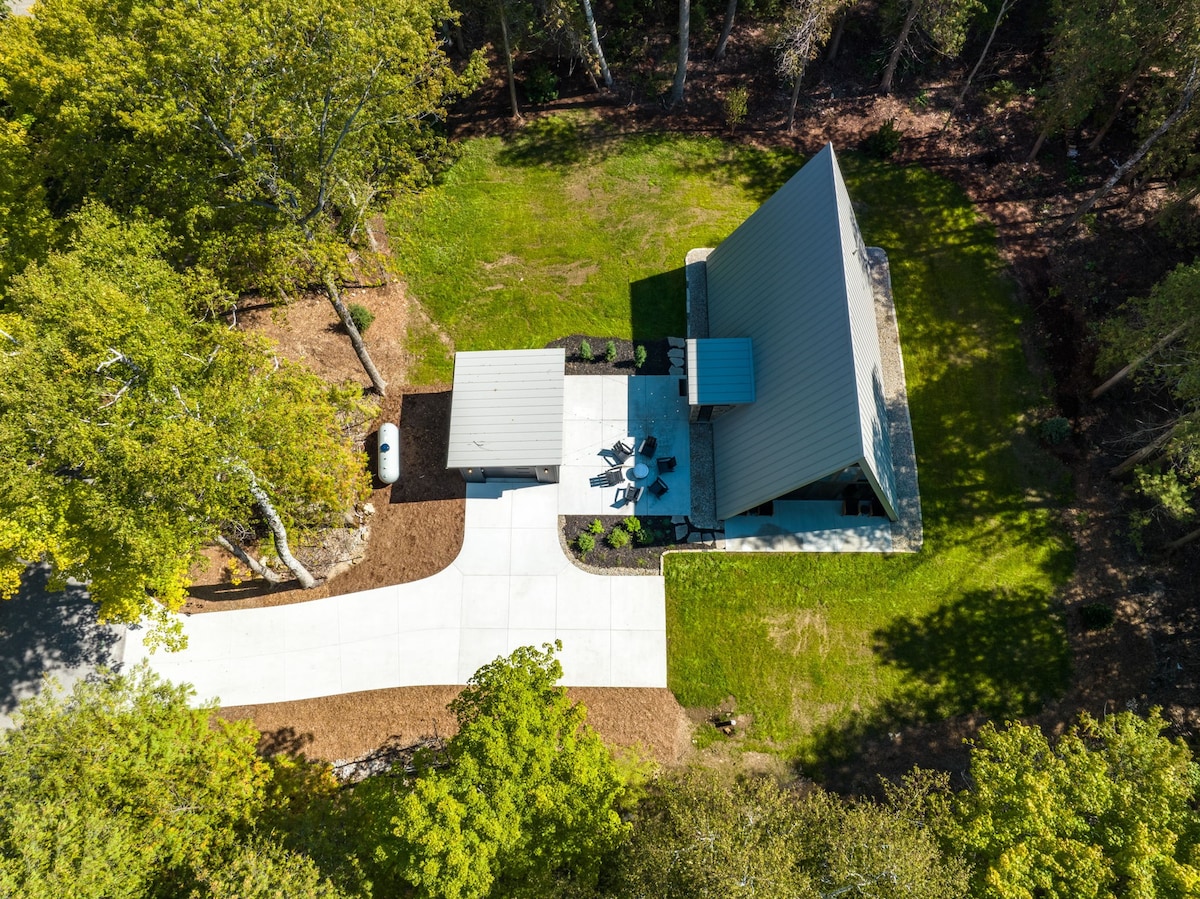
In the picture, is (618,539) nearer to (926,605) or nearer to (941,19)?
(926,605)

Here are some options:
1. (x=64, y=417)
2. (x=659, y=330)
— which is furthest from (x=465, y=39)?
(x=64, y=417)

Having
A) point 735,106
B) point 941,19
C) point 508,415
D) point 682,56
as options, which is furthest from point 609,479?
point 941,19

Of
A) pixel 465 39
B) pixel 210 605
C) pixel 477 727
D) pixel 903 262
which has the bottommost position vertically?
pixel 477 727

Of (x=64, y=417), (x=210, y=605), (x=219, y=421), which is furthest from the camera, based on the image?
(x=210, y=605)

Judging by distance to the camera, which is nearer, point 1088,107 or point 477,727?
point 477,727

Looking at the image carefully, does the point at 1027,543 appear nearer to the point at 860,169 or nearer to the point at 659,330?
the point at 659,330

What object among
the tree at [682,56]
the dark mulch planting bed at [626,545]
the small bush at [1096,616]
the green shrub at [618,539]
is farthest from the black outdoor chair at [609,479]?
the tree at [682,56]

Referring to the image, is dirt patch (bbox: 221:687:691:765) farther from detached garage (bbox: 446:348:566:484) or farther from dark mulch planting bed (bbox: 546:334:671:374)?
dark mulch planting bed (bbox: 546:334:671:374)
